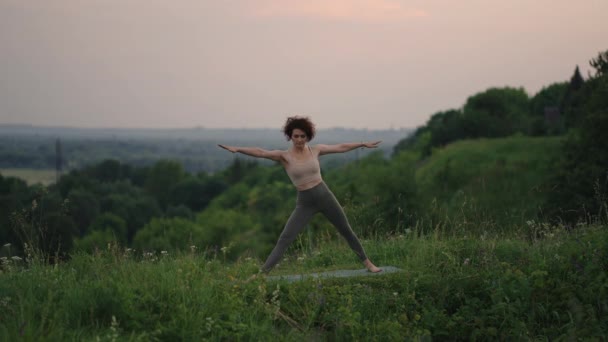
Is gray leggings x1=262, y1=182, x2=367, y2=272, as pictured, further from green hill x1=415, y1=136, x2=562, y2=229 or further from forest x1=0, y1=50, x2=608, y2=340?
green hill x1=415, y1=136, x2=562, y2=229

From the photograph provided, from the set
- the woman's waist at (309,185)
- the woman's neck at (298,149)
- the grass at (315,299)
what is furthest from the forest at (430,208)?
the woman's neck at (298,149)

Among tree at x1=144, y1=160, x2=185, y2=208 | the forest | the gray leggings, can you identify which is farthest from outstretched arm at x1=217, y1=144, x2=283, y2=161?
tree at x1=144, y1=160, x2=185, y2=208

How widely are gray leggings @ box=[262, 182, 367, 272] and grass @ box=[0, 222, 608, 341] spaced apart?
40 cm

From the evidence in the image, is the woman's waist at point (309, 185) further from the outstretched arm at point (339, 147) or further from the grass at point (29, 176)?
the grass at point (29, 176)

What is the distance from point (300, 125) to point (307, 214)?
1.14 meters

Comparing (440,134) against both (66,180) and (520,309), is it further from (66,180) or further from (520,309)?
(520,309)

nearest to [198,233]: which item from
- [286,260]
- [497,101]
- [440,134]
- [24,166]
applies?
[440,134]

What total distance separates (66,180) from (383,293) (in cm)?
10661

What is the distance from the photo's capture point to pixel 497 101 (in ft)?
302

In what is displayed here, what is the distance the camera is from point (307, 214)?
8539mm

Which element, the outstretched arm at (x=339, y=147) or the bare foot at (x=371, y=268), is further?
the outstretched arm at (x=339, y=147)

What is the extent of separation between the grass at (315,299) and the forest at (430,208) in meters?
0.04

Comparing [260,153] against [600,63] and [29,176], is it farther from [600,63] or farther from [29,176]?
[29,176]

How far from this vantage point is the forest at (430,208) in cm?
761
